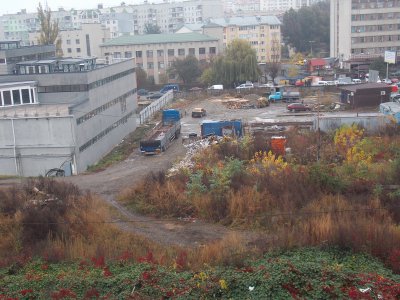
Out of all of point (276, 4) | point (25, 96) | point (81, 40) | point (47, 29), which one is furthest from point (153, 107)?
point (276, 4)

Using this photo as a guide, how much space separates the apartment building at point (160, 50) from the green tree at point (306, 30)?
36.7 feet

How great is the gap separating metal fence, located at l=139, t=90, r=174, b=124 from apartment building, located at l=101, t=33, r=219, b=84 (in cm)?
1110

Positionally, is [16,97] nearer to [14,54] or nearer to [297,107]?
[14,54]

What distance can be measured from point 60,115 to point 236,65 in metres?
19.2

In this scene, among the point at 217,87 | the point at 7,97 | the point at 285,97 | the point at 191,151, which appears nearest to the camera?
the point at 191,151

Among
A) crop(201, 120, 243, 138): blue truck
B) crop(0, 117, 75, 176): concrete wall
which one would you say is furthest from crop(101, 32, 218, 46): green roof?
crop(0, 117, 75, 176): concrete wall

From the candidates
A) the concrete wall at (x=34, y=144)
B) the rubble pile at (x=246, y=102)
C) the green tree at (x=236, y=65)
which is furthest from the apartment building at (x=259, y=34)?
the concrete wall at (x=34, y=144)

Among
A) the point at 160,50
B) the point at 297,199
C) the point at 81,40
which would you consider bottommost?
the point at 297,199

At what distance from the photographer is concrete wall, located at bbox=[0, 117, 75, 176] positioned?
15.5 m

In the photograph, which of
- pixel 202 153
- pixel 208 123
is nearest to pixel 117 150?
pixel 208 123

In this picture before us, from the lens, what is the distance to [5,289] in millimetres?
7484

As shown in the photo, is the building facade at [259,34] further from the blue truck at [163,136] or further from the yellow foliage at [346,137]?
the yellow foliage at [346,137]

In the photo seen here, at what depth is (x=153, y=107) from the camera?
25.9m

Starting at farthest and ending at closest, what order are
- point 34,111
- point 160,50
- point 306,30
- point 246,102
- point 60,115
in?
point 306,30
point 160,50
point 246,102
point 34,111
point 60,115
